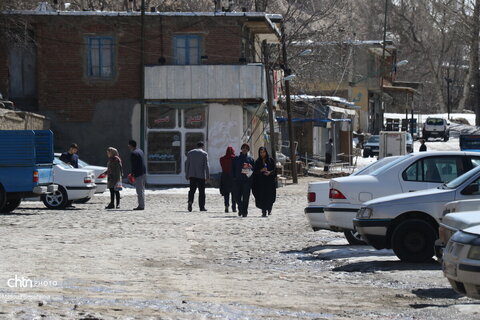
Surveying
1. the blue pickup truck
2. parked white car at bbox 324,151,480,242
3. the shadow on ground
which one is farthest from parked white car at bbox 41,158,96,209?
the shadow on ground

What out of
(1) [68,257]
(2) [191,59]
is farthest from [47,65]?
(1) [68,257]

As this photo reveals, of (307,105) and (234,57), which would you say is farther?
(307,105)

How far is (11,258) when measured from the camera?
45.0ft

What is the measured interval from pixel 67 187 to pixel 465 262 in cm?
1991

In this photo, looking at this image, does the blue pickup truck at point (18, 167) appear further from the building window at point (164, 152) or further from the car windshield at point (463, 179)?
the building window at point (164, 152)

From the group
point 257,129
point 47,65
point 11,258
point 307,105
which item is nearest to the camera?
point 11,258

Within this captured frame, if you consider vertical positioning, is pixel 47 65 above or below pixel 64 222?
above

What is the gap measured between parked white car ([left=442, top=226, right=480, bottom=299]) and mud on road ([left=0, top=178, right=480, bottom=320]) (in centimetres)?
57

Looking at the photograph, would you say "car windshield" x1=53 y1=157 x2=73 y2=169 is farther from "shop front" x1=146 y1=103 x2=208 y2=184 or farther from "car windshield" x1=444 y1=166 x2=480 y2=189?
"car windshield" x1=444 y1=166 x2=480 y2=189

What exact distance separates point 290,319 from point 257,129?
3829cm

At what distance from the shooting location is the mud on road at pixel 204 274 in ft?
31.6

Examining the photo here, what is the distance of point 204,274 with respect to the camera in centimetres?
1297

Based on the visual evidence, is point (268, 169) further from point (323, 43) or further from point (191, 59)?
point (323, 43)

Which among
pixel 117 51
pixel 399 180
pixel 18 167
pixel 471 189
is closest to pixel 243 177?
pixel 18 167
